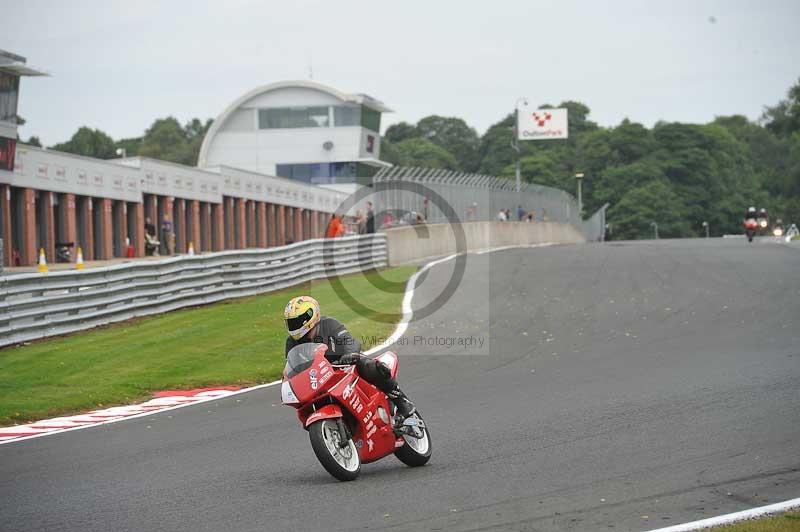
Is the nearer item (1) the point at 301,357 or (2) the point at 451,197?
(1) the point at 301,357

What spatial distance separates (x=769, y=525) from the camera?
19.5 ft

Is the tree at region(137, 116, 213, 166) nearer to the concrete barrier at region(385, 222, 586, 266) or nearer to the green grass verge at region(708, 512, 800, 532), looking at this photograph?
the concrete barrier at region(385, 222, 586, 266)

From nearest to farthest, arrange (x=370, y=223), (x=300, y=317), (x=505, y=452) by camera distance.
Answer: (x=300, y=317), (x=505, y=452), (x=370, y=223)

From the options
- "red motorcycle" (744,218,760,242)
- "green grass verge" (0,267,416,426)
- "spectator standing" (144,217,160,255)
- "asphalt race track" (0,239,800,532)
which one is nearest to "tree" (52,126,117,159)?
"spectator standing" (144,217,160,255)

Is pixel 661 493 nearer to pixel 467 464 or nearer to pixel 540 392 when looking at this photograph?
pixel 467 464

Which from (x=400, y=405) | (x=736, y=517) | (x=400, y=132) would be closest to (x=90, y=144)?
(x=400, y=132)

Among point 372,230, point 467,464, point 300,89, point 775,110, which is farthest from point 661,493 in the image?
point 775,110

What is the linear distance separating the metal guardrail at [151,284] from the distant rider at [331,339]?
431 inches

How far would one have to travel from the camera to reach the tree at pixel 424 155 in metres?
135

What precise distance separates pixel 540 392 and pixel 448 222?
29.1 meters

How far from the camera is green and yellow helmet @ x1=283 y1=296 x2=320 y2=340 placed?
810cm

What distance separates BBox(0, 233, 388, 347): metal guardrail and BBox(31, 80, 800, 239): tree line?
70.2 m

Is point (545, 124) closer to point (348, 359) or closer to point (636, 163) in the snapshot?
point (636, 163)

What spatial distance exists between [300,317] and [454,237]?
3323 cm
